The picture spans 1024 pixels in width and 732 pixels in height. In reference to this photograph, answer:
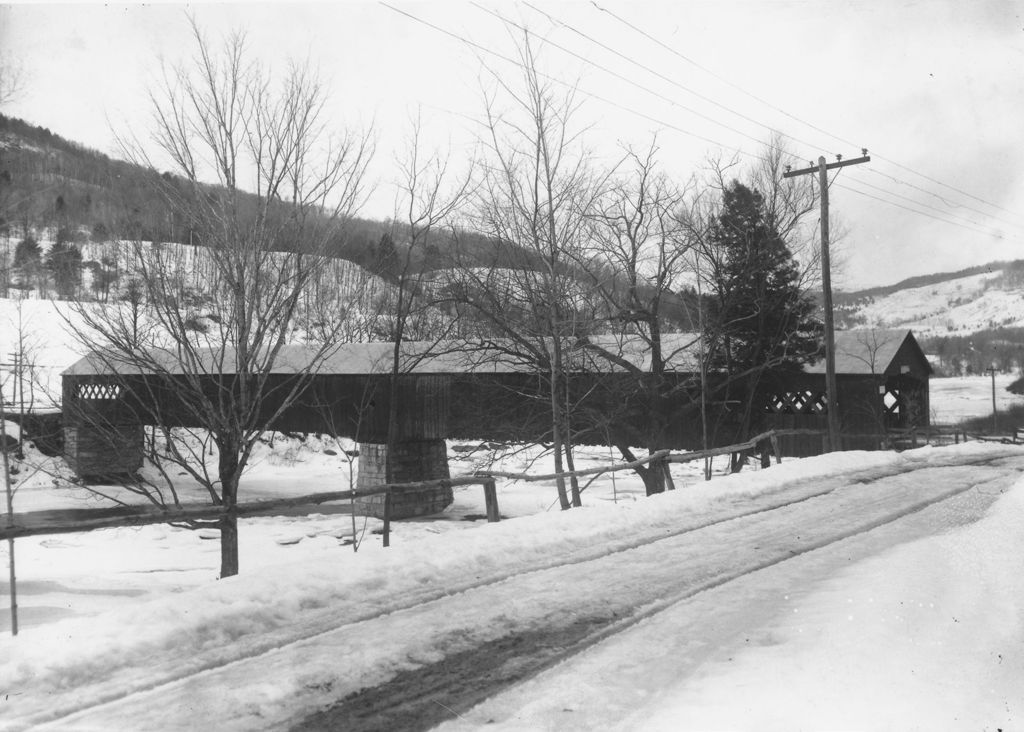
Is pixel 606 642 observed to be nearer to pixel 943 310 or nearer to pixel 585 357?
pixel 585 357

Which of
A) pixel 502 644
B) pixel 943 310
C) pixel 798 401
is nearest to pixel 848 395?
pixel 798 401

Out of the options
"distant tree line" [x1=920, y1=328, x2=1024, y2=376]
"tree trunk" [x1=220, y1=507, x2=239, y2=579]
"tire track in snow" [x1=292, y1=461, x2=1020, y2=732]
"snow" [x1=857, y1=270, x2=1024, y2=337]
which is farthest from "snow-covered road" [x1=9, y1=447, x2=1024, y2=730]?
"distant tree line" [x1=920, y1=328, x2=1024, y2=376]

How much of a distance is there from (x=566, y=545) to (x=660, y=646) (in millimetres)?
2604

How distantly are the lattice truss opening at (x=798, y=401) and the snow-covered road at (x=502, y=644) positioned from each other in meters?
16.0

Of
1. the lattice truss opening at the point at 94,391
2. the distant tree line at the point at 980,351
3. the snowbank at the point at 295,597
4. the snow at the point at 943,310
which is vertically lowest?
the snowbank at the point at 295,597

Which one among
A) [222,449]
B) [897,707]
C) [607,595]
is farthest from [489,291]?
[897,707]

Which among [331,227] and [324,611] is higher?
[331,227]

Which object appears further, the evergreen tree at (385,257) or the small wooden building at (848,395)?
the small wooden building at (848,395)

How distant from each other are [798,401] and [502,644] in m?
20.9

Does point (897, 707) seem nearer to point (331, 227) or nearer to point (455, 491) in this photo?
point (331, 227)

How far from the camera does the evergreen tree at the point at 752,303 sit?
2070 cm

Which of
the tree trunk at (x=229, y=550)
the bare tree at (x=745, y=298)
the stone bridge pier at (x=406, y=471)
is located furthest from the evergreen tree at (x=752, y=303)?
the tree trunk at (x=229, y=550)

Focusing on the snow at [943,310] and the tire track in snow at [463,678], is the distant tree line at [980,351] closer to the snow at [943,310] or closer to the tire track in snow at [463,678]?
the snow at [943,310]

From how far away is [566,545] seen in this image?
6836 mm
